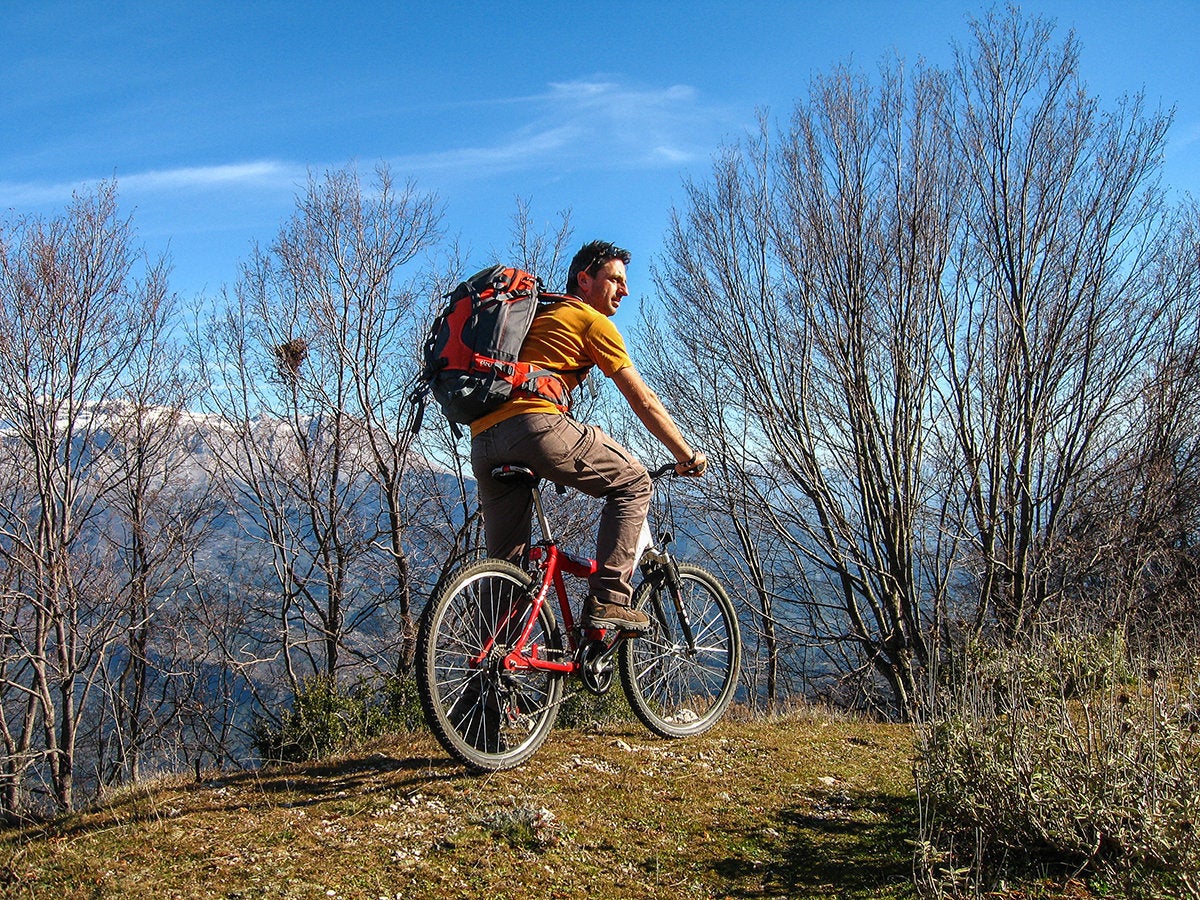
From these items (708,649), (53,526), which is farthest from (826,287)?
(53,526)

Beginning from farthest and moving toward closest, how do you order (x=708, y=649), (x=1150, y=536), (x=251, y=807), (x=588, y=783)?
(x=1150, y=536) → (x=708, y=649) → (x=588, y=783) → (x=251, y=807)

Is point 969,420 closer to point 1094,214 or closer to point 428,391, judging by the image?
point 1094,214

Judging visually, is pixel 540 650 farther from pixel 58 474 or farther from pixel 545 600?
pixel 58 474

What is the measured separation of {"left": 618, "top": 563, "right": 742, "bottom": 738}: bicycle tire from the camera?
3.90 meters

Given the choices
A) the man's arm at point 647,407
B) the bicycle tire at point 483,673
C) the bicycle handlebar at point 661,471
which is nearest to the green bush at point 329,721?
the bicycle tire at point 483,673

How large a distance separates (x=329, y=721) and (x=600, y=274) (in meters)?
3.32

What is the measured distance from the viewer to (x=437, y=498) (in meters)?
16.7

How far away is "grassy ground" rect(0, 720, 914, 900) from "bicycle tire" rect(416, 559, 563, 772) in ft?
0.49

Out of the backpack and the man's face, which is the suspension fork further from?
the man's face

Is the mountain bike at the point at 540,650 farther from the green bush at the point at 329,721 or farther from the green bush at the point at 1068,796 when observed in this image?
the green bush at the point at 329,721

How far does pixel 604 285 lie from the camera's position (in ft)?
11.7

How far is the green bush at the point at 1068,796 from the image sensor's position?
2256 millimetres

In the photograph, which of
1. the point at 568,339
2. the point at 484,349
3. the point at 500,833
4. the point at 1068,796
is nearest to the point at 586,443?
the point at 568,339

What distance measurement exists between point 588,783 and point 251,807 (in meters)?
1.28
